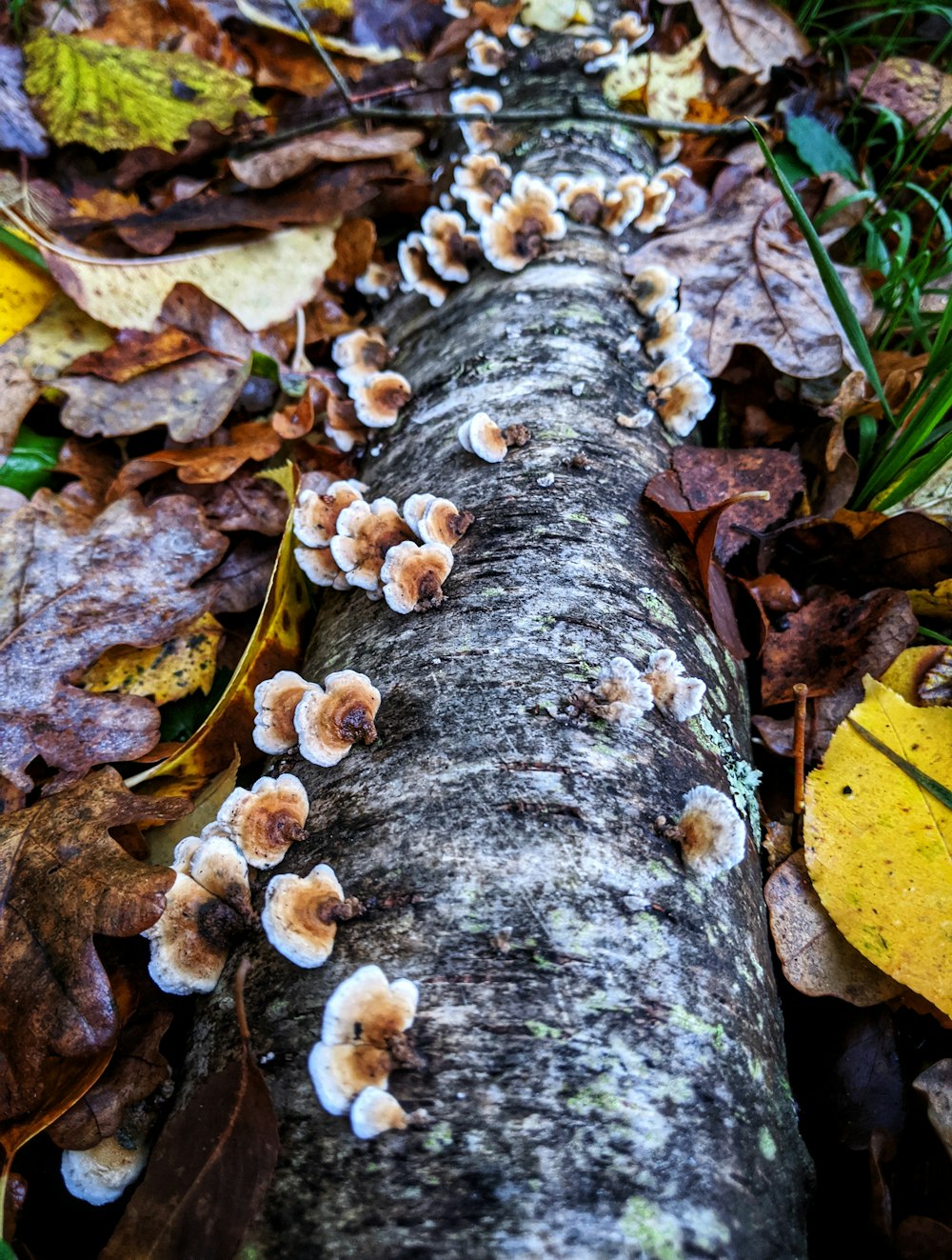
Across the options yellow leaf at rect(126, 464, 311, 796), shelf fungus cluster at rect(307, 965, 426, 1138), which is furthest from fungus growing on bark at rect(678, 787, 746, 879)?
yellow leaf at rect(126, 464, 311, 796)

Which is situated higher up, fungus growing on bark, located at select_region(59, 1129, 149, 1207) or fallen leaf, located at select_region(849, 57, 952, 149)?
fallen leaf, located at select_region(849, 57, 952, 149)

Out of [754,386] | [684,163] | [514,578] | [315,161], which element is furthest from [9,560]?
[684,163]

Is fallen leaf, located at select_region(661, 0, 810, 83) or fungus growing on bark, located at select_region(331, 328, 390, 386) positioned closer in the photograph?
fungus growing on bark, located at select_region(331, 328, 390, 386)

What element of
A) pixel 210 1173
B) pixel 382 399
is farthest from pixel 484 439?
pixel 210 1173

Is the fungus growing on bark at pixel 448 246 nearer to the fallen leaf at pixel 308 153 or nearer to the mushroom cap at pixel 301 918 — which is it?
the fallen leaf at pixel 308 153

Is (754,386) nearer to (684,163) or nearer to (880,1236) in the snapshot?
(684,163)

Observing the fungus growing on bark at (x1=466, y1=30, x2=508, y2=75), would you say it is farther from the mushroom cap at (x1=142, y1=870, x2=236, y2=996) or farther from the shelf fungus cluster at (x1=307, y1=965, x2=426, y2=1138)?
the shelf fungus cluster at (x1=307, y1=965, x2=426, y2=1138)

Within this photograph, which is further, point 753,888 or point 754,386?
point 754,386
